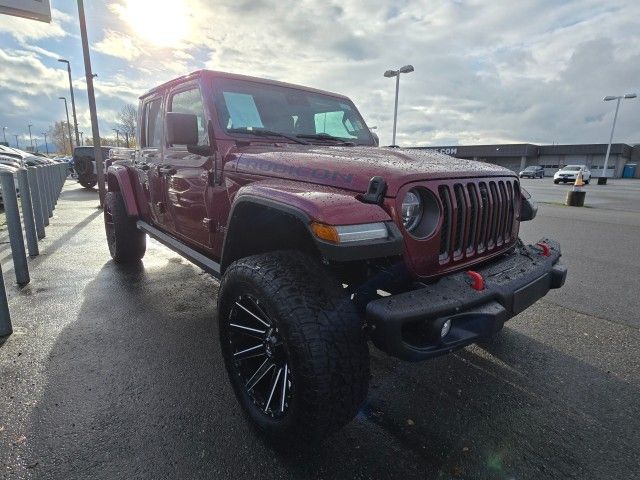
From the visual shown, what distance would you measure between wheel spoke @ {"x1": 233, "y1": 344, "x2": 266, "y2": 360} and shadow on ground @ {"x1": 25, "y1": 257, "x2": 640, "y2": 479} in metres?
0.35

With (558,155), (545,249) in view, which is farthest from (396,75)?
(558,155)

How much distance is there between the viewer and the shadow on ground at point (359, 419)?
1.84 meters

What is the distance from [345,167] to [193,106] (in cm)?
179

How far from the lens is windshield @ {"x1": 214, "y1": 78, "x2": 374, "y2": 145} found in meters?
2.91

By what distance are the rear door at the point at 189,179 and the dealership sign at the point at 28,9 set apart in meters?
4.06

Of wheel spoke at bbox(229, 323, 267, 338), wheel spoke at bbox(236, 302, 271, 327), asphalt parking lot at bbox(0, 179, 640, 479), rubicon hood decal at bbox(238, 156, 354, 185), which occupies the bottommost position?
asphalt parking lot at bbox(0, 179, 640, 479)

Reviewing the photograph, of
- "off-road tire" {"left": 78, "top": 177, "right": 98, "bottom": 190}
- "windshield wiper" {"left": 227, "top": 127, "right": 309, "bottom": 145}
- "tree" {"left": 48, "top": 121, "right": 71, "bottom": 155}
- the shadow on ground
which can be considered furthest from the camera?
"tree" {"left": 48, "top": 121, "right": 71, "bottom": 155}

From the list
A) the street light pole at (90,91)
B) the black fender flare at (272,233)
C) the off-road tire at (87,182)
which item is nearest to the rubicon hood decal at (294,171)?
the black fender flare at (272,233)

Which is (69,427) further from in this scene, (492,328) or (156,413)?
(492,328)

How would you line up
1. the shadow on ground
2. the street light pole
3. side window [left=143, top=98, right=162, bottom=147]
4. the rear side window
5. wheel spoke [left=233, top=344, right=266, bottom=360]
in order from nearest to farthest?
the shadow on ground
wheel spoke [left=233, top=344, right=266, bottom=360]
the rear side window
side window [left=143, top=98, right=162, bottom=147]
the street light pole

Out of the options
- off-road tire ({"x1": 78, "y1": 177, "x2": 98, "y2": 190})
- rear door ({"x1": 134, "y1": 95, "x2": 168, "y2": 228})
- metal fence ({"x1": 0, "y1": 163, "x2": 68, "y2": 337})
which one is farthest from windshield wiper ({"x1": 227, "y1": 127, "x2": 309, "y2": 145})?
off-road tire ({"x1": 78, "y1": 177, "x2": 98, "y2": 190})

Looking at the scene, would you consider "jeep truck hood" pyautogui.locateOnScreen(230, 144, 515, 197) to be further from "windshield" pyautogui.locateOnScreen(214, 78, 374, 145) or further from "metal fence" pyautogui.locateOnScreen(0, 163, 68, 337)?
"metal fence" pyautogui.locateOnScreen(0, 163, 68, 337)

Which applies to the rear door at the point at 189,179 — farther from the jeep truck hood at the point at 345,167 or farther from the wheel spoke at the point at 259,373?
the wheel spoke at the point at 259,373

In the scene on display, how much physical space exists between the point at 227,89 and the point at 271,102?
0.36 metres
